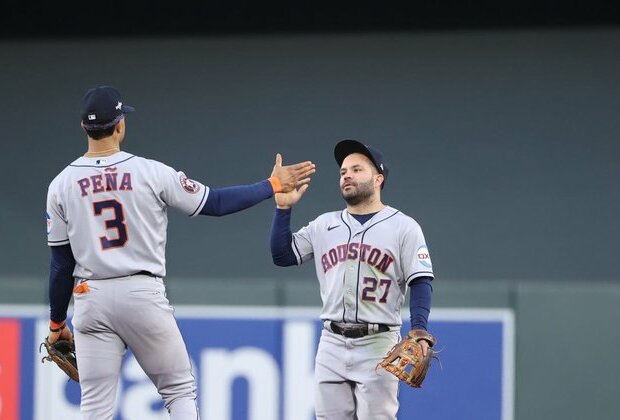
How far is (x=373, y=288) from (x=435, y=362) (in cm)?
145

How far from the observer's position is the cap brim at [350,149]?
4301mm

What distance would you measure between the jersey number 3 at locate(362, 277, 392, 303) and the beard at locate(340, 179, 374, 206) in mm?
312

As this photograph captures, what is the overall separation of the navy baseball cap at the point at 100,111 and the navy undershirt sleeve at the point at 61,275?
0.44 metres

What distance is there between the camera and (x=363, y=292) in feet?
13.7

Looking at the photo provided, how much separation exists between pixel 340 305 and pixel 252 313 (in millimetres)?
1501

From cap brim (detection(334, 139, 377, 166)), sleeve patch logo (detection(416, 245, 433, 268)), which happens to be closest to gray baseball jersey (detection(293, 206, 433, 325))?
sleeve patch logo (detection(416, 245, 433, 268))

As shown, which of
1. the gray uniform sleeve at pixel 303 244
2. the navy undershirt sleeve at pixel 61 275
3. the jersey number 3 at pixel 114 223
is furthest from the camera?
the gray uniform sleeve at pixel 303 244

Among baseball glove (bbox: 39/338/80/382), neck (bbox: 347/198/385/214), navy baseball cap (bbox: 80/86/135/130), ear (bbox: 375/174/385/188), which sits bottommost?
baseball glove (bbox: 39/338/80/382)

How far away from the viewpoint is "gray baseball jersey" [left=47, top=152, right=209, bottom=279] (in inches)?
149

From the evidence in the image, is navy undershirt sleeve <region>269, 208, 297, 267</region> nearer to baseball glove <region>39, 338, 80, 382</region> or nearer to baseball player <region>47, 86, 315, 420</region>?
baseball player <region>47, 86, 315, 420</region>

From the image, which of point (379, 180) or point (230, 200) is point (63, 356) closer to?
point (230, 200)

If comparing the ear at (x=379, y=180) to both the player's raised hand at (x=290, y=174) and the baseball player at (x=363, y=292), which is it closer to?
the baseball player at (x=363, y=292)

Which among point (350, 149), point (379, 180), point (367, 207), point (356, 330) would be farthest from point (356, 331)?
point (350, 149)

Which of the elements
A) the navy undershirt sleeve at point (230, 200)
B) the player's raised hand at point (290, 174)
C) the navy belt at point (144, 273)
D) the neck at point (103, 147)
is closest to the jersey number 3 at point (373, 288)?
the player's raised hand at point (290, 174)
